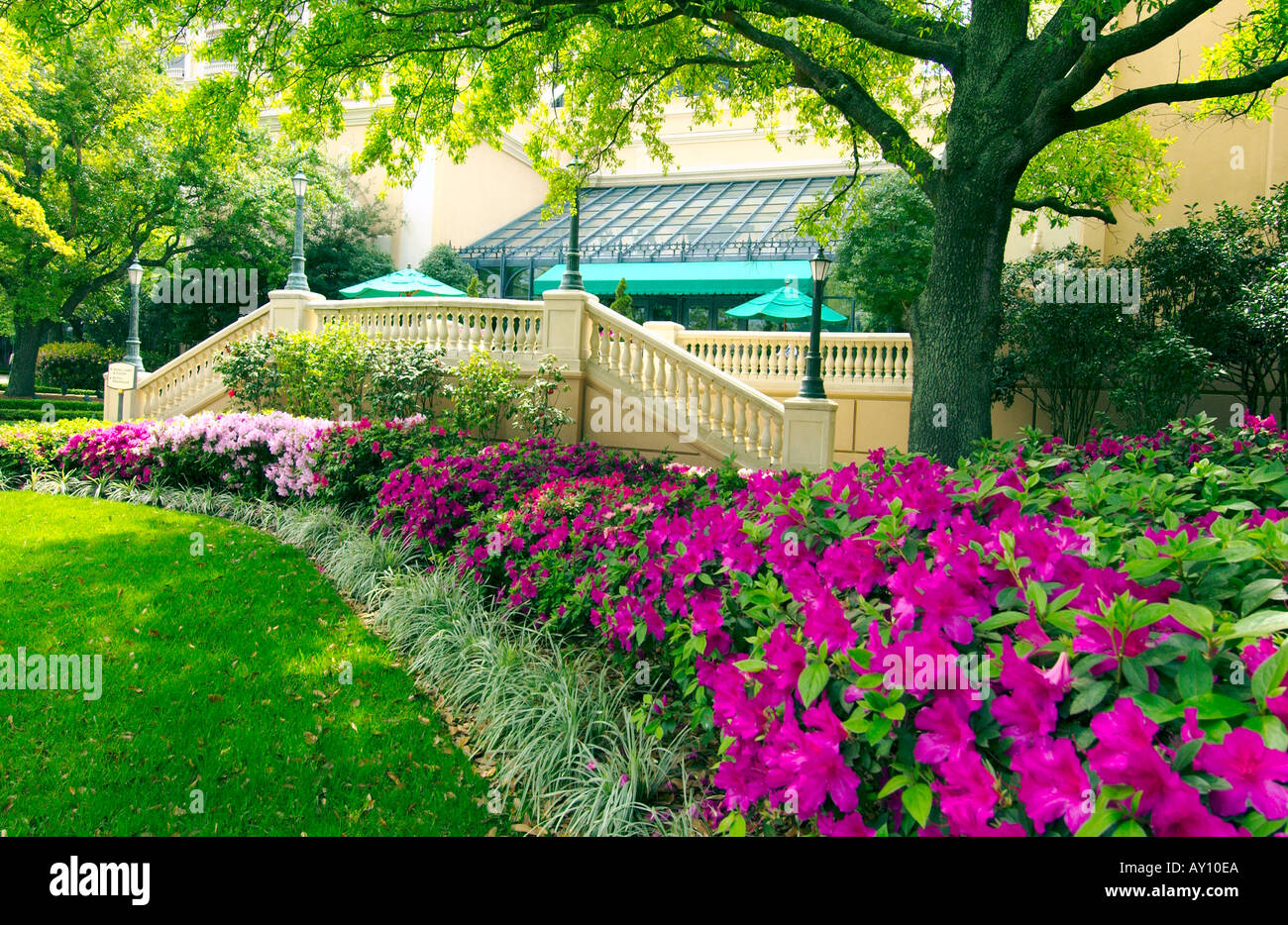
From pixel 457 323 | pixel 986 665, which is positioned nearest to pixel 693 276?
pixel 457 323

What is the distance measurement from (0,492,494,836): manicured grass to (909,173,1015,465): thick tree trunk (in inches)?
223

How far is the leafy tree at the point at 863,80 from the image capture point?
762 cm

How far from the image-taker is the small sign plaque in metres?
16.6

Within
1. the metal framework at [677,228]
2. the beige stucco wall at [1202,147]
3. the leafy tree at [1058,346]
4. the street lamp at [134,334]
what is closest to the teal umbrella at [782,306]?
the metal framework at [677,228]

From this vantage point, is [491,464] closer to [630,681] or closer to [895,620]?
[630,681]

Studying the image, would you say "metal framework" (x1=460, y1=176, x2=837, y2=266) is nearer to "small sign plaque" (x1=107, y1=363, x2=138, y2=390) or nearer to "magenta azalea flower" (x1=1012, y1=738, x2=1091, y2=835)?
"small sign plaque" (x1=107, y1=363, x2=138, y2=390)

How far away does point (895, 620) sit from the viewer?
92.7 inches

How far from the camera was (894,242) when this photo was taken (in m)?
17.2

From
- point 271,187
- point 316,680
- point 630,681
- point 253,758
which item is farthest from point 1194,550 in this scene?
point 271,187

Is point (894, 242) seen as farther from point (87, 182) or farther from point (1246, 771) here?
point (87, 182)

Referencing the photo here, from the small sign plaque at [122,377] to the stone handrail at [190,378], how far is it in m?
0.16

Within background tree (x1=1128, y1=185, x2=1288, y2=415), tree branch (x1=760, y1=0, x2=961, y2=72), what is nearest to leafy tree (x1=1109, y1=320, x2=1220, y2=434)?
background tree (x1=1128, y1=185, x2=1288, y2=415)

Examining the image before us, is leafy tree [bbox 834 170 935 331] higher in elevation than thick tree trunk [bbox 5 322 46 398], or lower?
higher

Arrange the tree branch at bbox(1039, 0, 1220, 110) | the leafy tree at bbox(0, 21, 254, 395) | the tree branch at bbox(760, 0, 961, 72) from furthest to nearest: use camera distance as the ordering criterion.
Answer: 1. the leafy tree at bbox(0, 21, 254, 395)
2. the tree branch at bbox(760, 0, 961, 72)
3. the tree branch at bbox(1039, 0, 1220, 110)
